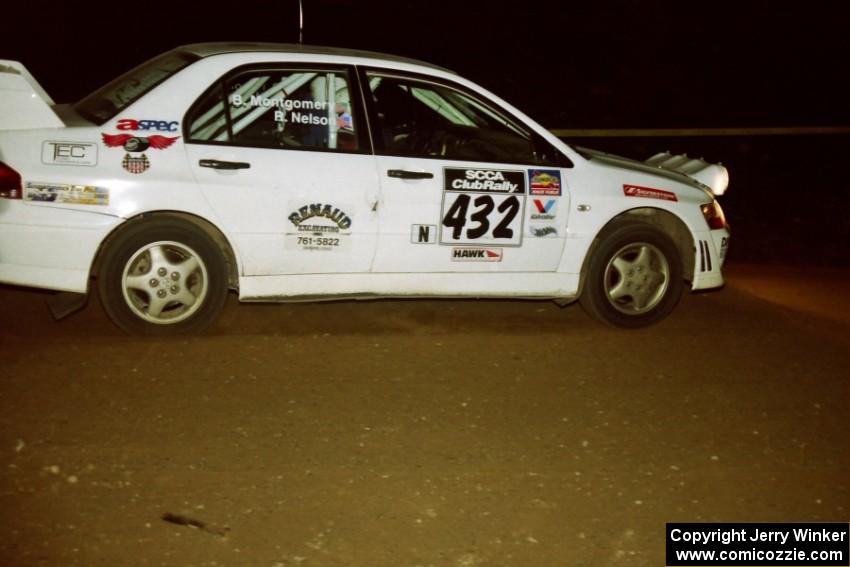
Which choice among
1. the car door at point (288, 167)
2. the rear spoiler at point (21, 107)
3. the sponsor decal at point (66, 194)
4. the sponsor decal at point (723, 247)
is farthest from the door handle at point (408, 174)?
the sponsor decal at point (723, 247)

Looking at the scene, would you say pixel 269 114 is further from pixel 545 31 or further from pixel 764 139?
pixel 545 31

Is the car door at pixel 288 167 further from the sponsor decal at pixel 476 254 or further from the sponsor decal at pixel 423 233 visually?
the sponsor decal at pixel 476 254

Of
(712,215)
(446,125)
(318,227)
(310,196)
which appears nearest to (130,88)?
(310,196)

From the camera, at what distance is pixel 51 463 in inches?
189

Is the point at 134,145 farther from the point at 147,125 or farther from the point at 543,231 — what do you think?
the point at 543,231

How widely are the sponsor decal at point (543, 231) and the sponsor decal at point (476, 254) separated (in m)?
0.25

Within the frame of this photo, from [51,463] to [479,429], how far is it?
201cm

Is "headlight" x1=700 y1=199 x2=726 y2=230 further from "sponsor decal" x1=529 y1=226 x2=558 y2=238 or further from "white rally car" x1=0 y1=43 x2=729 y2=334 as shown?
"sponsor decal" x1=529 y1=226 x2=558 y2=238

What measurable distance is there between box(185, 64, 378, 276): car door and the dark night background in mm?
9240

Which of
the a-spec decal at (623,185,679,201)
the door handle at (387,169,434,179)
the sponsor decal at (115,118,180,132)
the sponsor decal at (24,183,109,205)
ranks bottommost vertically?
the a-spec decal at (623,185,679,201)

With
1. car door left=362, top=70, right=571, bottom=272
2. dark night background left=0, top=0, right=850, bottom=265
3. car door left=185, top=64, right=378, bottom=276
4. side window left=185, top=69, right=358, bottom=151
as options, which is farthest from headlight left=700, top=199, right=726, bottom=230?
dark night background left=0, top=0, right=850, bottom=265

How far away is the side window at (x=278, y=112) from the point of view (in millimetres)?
6398

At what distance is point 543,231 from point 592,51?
14.4 metres

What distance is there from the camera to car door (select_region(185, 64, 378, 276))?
20.9 ft
